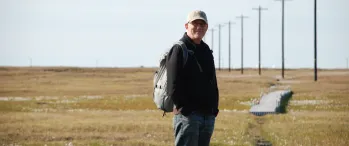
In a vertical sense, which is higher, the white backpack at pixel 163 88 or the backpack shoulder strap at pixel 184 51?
the backpack shoulder strap at pixel 184 51

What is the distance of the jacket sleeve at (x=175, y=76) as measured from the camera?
9.88 m

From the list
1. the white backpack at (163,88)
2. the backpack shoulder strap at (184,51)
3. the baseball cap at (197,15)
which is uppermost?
A: the baseball cap at (197,15)

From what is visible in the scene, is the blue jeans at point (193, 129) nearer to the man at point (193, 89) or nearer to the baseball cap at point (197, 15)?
the man at point (193, 89)

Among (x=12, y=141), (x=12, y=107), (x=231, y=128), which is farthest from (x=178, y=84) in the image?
(x=12, y=107)

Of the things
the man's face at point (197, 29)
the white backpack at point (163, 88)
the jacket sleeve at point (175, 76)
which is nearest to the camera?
the jacket sleeve at point (175, 76)

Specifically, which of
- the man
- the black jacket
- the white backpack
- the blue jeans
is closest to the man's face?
the man

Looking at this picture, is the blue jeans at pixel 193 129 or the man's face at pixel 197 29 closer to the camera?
the blue jeans at pixel 193 129

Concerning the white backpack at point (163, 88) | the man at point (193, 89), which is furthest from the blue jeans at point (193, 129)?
the white backpack at point (163, 88)

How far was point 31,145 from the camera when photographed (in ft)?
71.6

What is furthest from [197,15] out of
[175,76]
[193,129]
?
[193,129]

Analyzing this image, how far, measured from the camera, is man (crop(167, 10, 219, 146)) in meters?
9.91

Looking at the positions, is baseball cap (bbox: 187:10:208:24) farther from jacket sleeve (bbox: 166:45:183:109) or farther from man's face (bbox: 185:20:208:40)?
jacket sleeve (bbox: 166:45:183:109)

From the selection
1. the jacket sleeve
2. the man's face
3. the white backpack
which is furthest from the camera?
the man's face

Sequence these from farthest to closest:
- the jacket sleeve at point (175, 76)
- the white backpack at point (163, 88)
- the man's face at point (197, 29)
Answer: the man's face at point (197, 29) → the white backpack at point (163, 88) → the jacket sleeve at point (175, 76)
